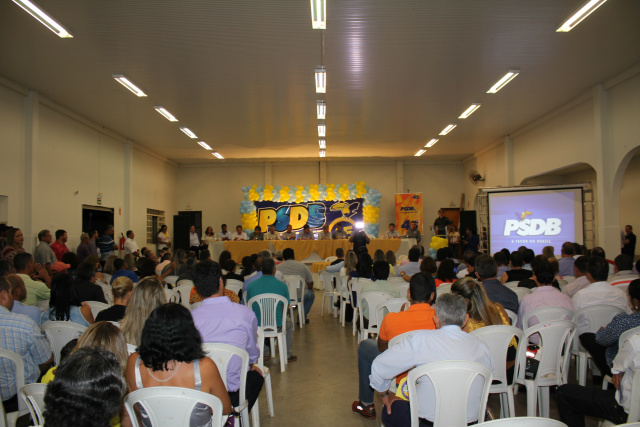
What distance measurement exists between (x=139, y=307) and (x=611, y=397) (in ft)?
8.77

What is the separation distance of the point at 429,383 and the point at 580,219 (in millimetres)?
9981

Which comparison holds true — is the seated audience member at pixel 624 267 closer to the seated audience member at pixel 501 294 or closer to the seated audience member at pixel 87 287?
the seated audience member at pixel 501 294

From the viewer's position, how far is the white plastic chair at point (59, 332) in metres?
3.09

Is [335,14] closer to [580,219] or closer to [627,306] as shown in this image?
[627,306]

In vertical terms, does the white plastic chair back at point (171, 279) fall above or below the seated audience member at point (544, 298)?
below

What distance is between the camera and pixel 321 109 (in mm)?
9852

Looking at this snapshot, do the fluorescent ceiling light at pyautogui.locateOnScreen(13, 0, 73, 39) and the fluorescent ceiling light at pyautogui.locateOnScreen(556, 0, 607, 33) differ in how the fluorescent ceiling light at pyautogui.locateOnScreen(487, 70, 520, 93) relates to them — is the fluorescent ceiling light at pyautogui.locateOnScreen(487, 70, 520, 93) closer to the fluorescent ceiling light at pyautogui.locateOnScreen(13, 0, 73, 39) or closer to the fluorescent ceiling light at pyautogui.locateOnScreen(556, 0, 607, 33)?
the fluorescent ceiling light at pyautogui.locateOnScreen(556, 0, 607, 33)

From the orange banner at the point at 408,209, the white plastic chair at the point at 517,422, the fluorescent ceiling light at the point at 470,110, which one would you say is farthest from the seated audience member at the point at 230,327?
the orange banner at the point at 408,209

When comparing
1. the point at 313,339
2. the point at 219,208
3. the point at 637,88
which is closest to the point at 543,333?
the point at 313,339

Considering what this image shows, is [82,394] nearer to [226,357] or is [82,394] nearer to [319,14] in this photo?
[226,357]

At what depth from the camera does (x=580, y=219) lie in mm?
10484

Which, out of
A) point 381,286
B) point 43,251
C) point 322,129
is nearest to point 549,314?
point 381,286

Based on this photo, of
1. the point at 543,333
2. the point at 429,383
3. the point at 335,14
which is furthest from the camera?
the point at 335,14

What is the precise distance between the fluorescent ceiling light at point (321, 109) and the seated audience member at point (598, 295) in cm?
654
